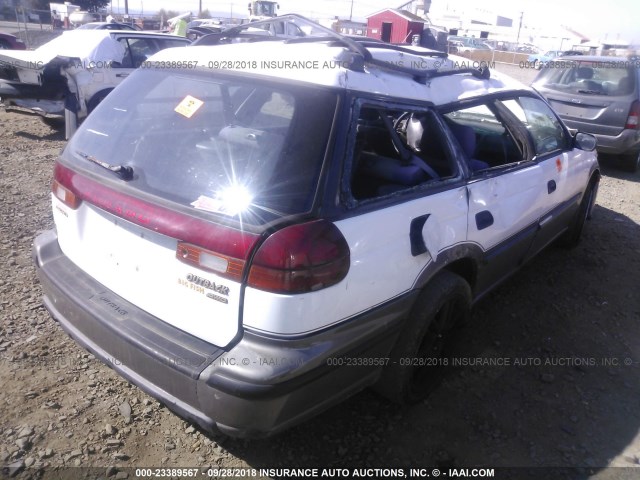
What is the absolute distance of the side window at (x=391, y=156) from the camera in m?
2.26

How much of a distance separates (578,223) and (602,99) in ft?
12.8

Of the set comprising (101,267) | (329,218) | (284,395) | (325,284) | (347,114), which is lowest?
(284,395)

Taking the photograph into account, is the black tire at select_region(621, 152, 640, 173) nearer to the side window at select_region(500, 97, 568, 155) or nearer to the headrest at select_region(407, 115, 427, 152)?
the side window at select_region(500, 97, 568, 155)

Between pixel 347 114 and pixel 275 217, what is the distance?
0.54 meters

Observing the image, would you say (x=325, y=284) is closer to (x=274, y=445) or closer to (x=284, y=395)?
(x=284, y=395)

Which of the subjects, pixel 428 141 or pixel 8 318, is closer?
pixel 428 141

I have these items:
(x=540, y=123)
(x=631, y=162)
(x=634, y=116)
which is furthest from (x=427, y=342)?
(x=631, y=162)

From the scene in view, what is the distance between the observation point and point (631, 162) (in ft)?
26.2

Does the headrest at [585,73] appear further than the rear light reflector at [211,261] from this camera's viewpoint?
Yes

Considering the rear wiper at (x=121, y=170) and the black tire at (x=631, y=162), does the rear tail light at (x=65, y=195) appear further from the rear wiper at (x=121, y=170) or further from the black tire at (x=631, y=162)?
the black tire at (x=631, y=162)

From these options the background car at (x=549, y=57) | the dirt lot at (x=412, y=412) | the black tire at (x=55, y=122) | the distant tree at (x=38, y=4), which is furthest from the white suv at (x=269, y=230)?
the distant tree at (x=38, y=4)

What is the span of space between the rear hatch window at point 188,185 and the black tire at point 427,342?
2.95ft

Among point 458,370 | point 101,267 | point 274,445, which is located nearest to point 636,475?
point 458,370

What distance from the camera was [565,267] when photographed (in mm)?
4566
